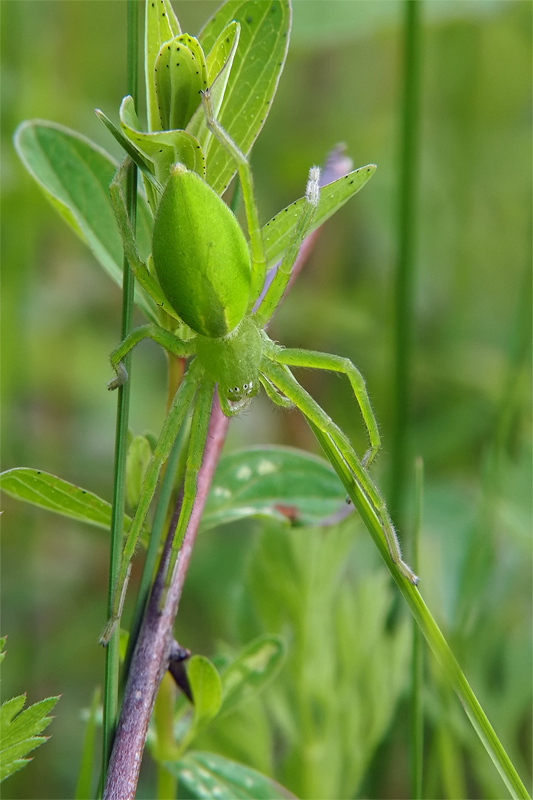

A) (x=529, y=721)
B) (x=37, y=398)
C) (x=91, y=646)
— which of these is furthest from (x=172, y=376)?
(x=37, y=398)

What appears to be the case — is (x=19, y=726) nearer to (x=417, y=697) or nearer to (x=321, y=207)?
(x=417, y=697)

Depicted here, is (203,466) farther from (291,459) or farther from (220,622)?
(220,622)

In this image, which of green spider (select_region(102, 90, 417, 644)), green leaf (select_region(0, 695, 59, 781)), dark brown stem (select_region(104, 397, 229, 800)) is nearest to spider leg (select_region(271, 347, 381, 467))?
green spider (select_region(102, 90, 417, 644))

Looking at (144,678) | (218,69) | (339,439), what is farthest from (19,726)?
(218,69)

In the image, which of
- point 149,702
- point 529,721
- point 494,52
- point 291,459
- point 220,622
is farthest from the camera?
point 494,52

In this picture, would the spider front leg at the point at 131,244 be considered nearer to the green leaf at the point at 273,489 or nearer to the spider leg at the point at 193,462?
the spider leg at the point at 193,462

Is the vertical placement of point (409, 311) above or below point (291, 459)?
above
